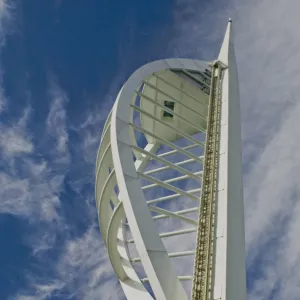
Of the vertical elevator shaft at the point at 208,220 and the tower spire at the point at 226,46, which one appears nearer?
the vertical elevator shaft at the point at 208,220

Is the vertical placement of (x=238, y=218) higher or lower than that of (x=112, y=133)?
lower

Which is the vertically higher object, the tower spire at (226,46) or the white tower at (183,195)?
the tower spire at (226,46)

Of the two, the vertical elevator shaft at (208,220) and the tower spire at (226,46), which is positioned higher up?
the tower spire at (226,46)

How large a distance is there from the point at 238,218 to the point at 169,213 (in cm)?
286

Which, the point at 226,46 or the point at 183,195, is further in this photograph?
the point at 226,46

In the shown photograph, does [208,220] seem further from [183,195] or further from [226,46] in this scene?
[226,46]

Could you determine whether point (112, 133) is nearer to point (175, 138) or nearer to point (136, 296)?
point (136, 296)

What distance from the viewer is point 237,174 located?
52.4 ft

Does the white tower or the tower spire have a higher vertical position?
the tower spire

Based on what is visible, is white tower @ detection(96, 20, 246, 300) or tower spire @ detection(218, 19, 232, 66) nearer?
white tower @ detection(96, 20, 246, 300)

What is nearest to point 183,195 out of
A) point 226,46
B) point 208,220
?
point 208,220

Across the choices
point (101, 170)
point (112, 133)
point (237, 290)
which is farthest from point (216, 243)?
point (101, 170)

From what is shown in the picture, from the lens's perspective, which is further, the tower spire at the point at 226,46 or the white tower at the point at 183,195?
the tower spire at the point at 226,46

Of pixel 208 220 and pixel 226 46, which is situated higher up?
pixel 226 46
